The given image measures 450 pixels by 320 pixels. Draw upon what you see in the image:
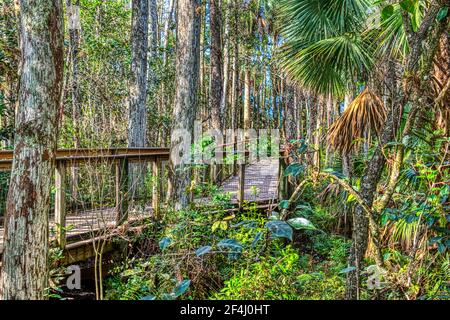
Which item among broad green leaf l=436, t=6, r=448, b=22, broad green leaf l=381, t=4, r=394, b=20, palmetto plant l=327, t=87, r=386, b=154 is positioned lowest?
palmetto plant l=327, t=87, r=386, b=154

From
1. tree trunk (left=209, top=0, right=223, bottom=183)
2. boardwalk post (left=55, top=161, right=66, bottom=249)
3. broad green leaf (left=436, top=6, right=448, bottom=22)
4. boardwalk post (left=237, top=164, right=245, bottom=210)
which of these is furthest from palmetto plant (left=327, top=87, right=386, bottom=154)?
tree trunk (left=209, top=0, right=223, bottom=183)

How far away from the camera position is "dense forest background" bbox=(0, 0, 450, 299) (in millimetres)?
2234

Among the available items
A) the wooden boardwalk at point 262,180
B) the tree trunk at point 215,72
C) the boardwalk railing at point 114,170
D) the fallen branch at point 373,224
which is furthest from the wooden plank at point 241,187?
the fallen branch at point 373,224

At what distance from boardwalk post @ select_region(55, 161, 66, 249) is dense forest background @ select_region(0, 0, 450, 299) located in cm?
26

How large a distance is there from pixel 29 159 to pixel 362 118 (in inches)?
152

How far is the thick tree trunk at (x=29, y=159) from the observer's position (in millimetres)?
2816

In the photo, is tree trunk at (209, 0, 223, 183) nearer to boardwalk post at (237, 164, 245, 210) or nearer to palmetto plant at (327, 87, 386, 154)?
boardwalk post at (237, 164, 245, 210)

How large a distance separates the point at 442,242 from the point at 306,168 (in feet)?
3.28

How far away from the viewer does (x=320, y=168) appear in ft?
7.20

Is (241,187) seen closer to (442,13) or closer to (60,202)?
(60,202)

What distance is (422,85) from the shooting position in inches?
88.4

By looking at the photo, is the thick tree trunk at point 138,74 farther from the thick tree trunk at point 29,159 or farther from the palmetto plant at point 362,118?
the thick tree trunk at point 29,159

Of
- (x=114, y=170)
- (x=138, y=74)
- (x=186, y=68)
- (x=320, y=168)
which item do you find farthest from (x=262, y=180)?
(x=320, y=168)
